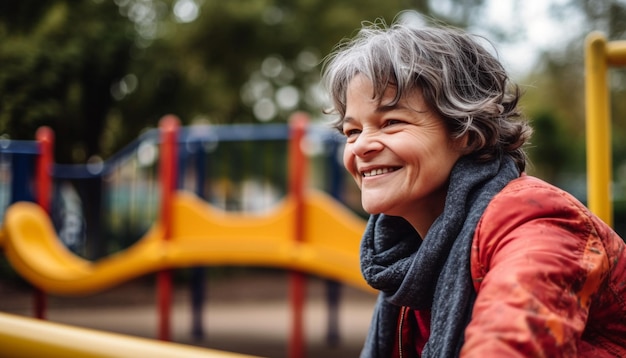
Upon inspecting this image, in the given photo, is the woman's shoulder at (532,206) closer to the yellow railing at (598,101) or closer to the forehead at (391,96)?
the forehead at (391,96)

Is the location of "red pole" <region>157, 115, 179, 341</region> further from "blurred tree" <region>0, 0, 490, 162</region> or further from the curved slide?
"blurred tree" <region>0, 0, 490, 162</region>

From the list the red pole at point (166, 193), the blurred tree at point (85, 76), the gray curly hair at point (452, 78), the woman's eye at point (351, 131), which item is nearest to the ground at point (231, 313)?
the red pole at point (166, 193)

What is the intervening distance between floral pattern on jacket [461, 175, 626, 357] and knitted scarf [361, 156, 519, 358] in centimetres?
4

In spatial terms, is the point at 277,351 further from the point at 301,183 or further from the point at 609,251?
the point at 609,251

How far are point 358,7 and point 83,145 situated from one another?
8291 mm

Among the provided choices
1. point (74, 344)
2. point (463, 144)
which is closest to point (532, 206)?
point (463, 144)

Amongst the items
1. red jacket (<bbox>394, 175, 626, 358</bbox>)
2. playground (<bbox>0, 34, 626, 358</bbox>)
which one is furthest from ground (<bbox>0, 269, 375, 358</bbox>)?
red jacket (<bbox>394, 175, 626, 358</bbox>)

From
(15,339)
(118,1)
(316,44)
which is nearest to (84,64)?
(118,1)

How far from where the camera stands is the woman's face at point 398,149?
3.70ft

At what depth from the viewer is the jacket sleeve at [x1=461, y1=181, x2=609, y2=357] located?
0.76 metres

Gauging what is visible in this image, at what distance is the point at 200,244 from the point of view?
5230 mm

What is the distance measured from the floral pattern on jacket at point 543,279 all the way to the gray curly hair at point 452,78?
0.15 metres

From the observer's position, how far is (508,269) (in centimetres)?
83

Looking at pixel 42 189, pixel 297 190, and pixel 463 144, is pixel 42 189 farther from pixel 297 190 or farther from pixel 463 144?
pixel 463 144
